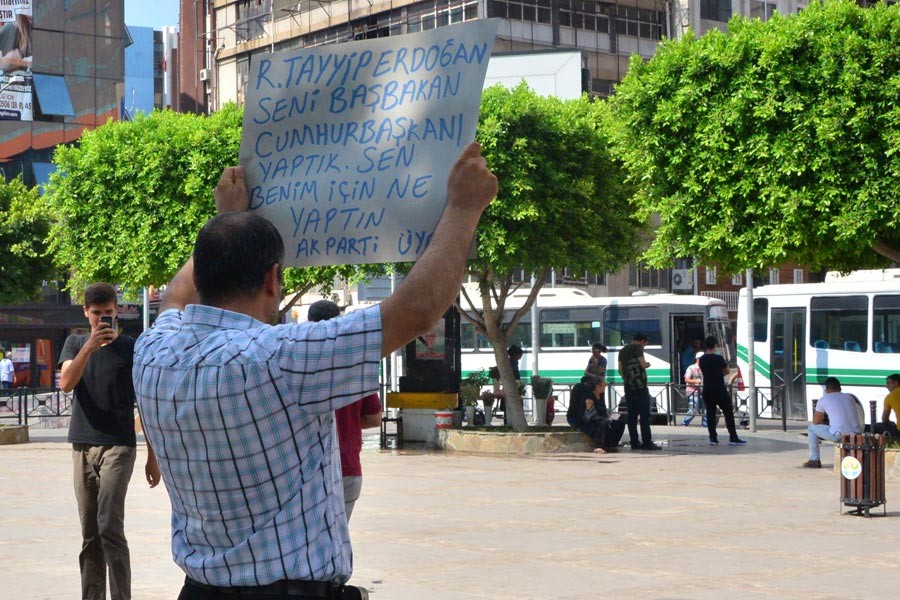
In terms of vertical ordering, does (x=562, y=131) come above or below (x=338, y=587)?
above

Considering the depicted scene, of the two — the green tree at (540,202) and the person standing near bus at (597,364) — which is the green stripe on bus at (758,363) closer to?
the person standing near bus at (597,364)

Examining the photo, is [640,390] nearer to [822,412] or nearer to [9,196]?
[822,412]

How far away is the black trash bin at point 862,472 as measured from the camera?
1352cm

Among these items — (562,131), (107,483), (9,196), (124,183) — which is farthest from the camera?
(9,196)

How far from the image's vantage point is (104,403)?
24.8ft

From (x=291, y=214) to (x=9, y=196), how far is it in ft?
116

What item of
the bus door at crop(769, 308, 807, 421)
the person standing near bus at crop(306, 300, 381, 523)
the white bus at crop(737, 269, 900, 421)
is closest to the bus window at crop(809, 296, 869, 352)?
the white bus at crop(737, 269, 900, 421)

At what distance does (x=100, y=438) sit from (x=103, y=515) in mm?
410

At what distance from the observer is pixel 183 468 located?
3.19 metres

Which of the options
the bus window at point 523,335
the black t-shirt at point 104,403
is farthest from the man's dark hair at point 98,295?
the bus window at point 523,335

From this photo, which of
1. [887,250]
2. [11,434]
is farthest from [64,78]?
[887,250]

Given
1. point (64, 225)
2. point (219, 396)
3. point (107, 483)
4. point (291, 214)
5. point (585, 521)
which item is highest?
point (64, 225)

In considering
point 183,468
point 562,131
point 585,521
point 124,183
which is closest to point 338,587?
point 183,468

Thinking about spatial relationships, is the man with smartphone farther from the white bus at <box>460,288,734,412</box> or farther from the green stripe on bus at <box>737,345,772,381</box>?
the white bus at <box>460,288,734,412</box>
